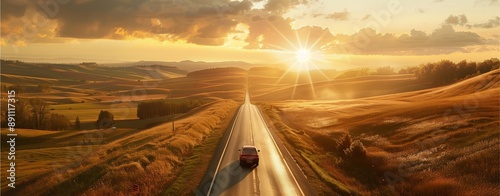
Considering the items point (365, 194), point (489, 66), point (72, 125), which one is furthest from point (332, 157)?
point (489, 66)

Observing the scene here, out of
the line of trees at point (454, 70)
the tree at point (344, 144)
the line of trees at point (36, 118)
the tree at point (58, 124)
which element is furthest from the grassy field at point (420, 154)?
the line of trees at point (454, 70)

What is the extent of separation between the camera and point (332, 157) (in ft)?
114

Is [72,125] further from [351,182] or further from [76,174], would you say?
[351,182]

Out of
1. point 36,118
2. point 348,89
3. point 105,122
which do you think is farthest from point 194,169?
point 348,89

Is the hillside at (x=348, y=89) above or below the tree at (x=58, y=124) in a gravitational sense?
above

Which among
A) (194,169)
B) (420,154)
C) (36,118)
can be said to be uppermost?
(420,154)

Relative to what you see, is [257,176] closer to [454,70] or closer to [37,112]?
[37,112]

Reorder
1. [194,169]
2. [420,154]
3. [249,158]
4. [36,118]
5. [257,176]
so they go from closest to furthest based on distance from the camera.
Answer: [257,176] → [194,169] → [249,158] → [420,154] → [36,118]

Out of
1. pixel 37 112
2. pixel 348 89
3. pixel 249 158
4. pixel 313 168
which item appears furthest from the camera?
pixel 348 89

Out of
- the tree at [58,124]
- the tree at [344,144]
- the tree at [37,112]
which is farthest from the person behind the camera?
the tree at [37,112]

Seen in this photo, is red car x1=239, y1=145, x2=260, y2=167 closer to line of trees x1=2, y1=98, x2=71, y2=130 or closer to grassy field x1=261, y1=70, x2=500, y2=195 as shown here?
grassy field x1=261, y1=70, x2=500, y2=195

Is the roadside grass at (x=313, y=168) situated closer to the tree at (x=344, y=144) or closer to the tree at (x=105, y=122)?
the tree at (x=344, y=144)

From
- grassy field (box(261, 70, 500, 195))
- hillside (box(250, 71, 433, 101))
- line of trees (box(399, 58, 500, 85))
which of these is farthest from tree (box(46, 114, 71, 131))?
line of trees (box(399, 58, 500, 85))

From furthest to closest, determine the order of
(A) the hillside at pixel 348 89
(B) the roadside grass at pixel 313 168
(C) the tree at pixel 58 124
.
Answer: (A) the hillside at pixel 348 89
(C) the tree at pixel 58 124
(B) the roadside grass at pixel 313 168
